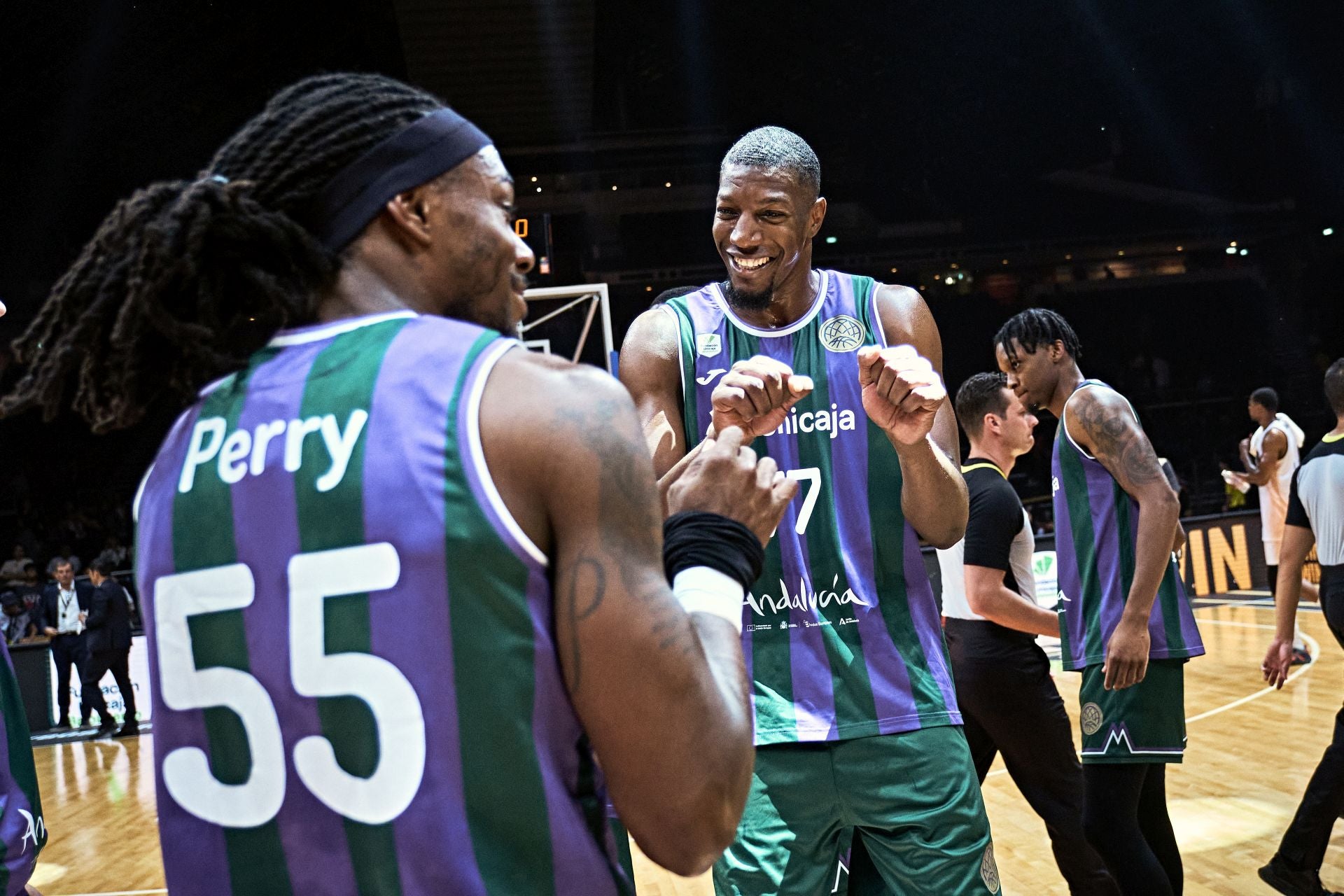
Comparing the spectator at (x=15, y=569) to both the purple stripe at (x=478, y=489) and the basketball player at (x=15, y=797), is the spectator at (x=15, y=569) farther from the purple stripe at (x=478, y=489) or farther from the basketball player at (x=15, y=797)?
the purple stripe at (x=478, y=489)

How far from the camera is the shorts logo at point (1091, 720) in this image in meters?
3.68

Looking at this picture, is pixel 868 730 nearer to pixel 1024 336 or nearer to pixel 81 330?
pixel 81 330

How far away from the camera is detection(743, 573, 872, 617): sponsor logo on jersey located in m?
2.53

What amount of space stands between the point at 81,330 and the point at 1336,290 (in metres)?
22.5

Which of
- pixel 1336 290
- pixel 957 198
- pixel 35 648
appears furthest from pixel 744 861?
pixel 1336 290

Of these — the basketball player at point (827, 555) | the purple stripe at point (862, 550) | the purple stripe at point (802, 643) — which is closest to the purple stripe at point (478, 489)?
the basketball player at point (827, 555)

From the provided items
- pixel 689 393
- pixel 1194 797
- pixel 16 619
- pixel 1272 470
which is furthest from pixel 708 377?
pixel 16 619

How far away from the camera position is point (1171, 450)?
1888 centimetres

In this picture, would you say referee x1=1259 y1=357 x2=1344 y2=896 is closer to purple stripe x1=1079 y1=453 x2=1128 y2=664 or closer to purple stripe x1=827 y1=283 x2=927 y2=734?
purple stripe x1=1079 y1=453 x2=1128 y2=664

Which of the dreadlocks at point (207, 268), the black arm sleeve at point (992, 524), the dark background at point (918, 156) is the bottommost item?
the black arm sleeve at point (992, 524)

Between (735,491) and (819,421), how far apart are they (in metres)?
1.26

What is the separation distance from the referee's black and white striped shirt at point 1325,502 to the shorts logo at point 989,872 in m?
3.00

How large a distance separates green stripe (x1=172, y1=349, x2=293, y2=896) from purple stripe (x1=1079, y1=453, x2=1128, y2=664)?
324cm

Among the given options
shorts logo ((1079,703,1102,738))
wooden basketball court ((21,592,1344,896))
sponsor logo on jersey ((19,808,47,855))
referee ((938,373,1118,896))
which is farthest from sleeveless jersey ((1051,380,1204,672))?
sponsor logo on jersey ((19,808,47,855))
